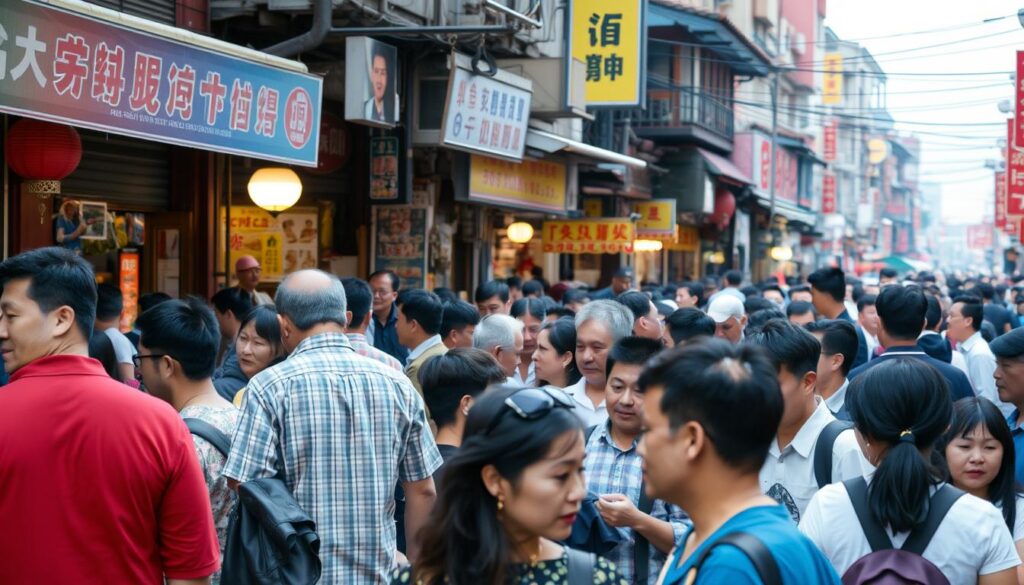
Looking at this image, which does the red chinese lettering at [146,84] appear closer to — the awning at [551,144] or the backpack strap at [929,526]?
the backpack strap at [929,526]

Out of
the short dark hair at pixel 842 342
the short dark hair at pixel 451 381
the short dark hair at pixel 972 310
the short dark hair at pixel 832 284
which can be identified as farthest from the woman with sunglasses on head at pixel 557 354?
the short dark hair at pixel 972 310

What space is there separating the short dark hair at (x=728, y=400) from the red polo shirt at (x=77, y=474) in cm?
180

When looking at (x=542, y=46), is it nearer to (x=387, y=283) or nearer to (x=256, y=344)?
(x=387, y=283)

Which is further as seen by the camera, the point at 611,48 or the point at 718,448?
the point at 611,48

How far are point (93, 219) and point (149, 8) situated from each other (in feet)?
6.23

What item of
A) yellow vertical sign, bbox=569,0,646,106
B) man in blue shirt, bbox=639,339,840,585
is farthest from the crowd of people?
yellow vertical sign, bbox=569,0,646,106

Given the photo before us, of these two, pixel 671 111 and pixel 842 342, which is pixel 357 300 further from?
pixel 671 111

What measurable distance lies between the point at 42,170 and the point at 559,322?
419 centimetres

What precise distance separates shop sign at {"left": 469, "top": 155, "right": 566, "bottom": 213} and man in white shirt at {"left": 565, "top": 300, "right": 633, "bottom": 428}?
8.41m

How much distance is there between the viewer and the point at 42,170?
9086mm

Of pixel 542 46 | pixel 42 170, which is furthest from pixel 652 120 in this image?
pixel 42 170

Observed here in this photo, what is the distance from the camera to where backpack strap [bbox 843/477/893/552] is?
399 centimetres

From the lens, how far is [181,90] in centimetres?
882

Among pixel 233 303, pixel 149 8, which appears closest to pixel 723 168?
pixel 149 8
